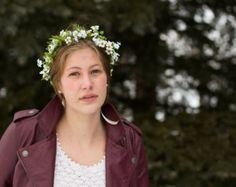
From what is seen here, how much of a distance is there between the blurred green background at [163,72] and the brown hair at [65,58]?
1332 mm

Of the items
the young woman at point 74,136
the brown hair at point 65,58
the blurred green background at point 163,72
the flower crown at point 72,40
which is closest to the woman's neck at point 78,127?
the young woman at point 74,136

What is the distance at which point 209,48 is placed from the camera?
17.3 feet

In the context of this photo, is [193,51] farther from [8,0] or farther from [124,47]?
[8,0]

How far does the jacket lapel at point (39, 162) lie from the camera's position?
90.4 inches

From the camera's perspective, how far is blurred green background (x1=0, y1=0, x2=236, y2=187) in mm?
3969

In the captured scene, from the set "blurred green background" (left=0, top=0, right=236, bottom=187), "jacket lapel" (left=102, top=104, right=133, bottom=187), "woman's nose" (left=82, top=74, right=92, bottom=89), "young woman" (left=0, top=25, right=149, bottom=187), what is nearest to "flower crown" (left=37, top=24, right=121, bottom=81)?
"young woman" (left=0, top=25, right=149, bottom=187)

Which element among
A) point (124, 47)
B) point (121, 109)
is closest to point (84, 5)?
point (124, 47)

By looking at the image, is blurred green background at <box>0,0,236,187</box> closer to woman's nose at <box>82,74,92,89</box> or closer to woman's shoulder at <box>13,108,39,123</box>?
woman's shoulder at <box>13,108,39,123</box>

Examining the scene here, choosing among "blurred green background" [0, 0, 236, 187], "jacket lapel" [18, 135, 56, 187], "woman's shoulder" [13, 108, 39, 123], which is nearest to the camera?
"jacket lapel" [18, 135, 56, 187]

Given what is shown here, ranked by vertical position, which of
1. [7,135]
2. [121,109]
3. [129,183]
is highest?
[121,109]

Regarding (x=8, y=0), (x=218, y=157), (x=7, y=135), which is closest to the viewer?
(x=7, y=135)

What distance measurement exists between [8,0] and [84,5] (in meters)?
0.63

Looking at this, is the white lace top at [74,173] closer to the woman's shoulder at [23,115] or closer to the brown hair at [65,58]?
the woman's shoulder at [23,115]

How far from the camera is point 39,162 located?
233 cm
